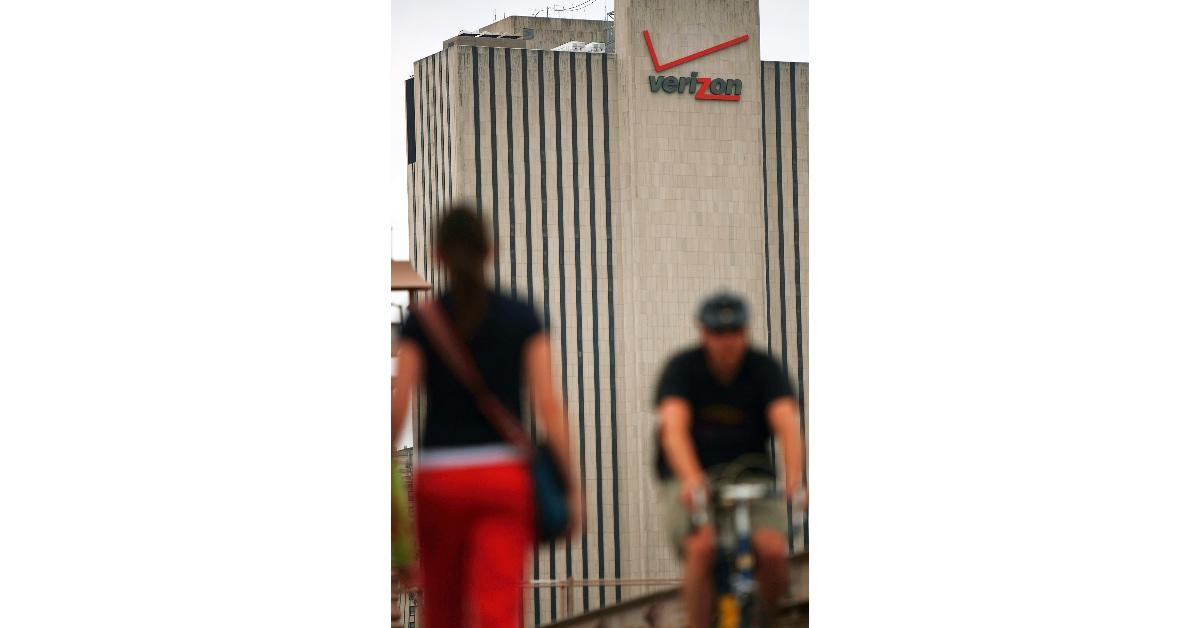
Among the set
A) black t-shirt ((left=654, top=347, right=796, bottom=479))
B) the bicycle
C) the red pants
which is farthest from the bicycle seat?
the red pants

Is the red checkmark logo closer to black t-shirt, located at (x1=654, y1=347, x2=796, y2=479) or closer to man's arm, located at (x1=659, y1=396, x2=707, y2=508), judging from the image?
black t-shirt, located at (x1=654, y1=347, x2=796, y2=479)

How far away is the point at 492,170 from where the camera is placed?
6.14 meters

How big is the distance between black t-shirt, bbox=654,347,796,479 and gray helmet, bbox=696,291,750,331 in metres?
0.13

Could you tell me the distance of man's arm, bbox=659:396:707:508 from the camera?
19.6 feet

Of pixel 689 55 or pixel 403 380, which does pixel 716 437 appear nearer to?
pixel 403 380

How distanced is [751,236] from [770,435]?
34.5 inches

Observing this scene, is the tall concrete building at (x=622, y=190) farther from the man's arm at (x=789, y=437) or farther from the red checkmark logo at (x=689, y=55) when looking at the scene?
the man's arm at (x=789, y=437)

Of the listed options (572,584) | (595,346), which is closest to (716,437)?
(595,346)

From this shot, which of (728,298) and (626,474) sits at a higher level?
(728,298)

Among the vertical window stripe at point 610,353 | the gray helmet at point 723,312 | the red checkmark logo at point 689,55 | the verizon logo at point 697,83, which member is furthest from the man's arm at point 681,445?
the red checkmark logo at point 689,55

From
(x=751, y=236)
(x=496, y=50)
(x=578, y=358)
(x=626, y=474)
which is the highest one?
(x=496, y=50)

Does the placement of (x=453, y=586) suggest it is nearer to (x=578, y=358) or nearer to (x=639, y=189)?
(x=578, y=358)
